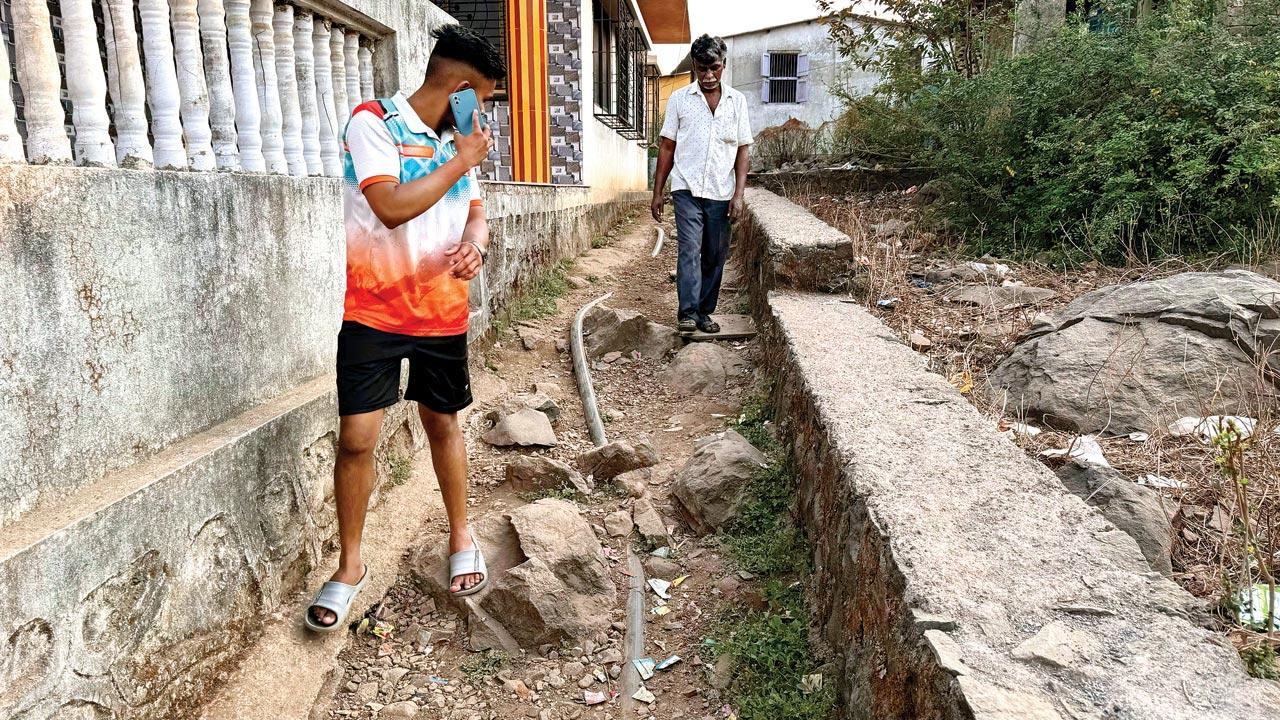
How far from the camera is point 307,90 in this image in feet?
9.73

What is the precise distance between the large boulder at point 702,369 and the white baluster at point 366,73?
7.17 ft

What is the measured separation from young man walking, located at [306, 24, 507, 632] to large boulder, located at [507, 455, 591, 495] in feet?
3.23

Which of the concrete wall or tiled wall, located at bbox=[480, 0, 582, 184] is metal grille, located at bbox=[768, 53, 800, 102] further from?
tiled wall, located at bbox=[480, 0, 582, 184]

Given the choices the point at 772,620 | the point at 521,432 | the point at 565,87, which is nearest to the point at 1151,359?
the point at 772,620

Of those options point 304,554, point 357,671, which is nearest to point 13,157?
point 304,554

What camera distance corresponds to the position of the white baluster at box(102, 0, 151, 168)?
6.62 feet

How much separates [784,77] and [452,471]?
934 inches

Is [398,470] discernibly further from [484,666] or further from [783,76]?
[783,76]

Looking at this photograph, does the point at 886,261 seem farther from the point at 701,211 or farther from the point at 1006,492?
the point at 1006,492

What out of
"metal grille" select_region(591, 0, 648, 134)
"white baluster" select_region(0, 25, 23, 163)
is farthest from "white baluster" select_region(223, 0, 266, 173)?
"metal grille" select_region(591, 0, 648, 134)

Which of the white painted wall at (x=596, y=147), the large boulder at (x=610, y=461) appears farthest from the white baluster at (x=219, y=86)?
the white painted wall at (x=596, y=147)

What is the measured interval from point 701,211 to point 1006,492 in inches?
129

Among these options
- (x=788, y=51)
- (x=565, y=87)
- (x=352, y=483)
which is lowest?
(x=352, y=483)

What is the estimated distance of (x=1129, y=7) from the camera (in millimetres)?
6227
